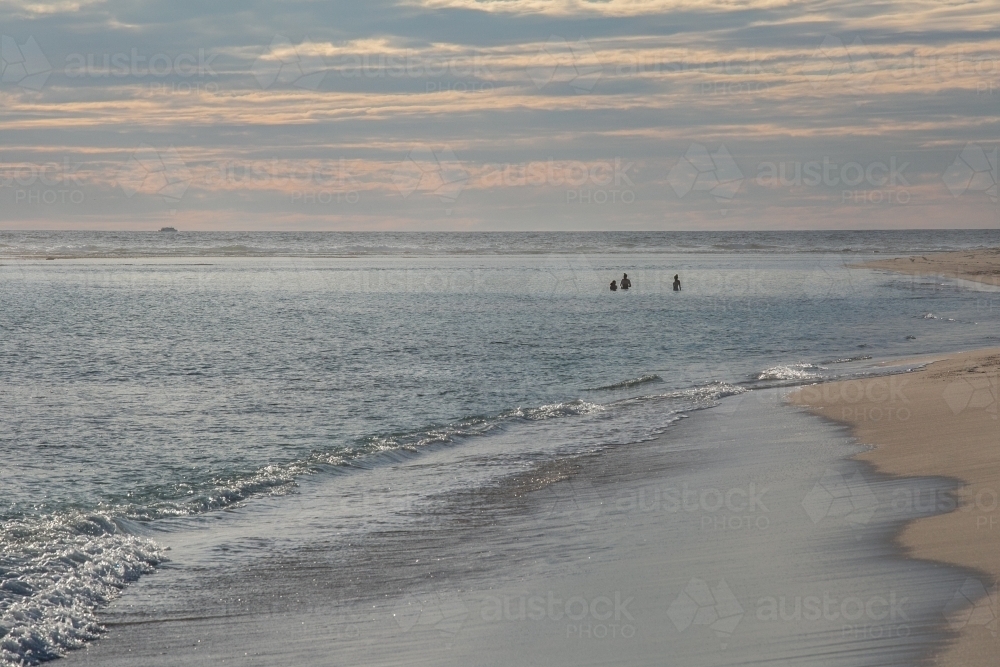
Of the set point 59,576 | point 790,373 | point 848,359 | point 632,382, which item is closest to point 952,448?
point 632,382

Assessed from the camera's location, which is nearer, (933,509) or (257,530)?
(933,509)

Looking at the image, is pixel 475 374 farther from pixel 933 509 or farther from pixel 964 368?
pixel 933 509

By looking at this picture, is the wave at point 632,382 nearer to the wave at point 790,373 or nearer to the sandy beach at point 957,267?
the wave at point 790,373

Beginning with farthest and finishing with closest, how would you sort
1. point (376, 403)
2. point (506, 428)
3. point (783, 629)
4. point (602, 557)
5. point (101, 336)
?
point (101, 336) < point (376, 403) < point (506, 428) < point (602, 557) < point (783, 629)

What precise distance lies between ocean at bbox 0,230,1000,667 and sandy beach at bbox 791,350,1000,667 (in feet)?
7.60

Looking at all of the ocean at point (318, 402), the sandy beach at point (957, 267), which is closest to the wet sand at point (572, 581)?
the ocean at point (318, 402)

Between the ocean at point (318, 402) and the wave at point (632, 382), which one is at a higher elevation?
the ocean at point (318, 402)

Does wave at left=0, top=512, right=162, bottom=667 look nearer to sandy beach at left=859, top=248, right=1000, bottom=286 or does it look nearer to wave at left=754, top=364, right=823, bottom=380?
wave at left=754, top=364, right=823, bottom=380

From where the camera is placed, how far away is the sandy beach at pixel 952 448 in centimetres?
663

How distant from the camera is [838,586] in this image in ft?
24.5

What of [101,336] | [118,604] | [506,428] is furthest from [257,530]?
[101,336]

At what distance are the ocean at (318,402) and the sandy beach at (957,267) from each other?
47.3ft

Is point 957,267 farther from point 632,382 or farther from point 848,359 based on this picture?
point 632,382

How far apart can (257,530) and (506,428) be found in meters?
6.84
